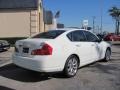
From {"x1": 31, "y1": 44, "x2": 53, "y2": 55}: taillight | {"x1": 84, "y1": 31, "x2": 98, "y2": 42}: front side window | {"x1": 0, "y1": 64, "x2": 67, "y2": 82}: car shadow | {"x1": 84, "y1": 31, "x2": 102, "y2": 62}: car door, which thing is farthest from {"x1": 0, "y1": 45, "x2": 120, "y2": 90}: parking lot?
{"x1": 84, "y1": 31, "x2": 98, "y2": 42}: front side window

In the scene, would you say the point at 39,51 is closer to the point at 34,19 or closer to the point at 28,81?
the point at 28,81

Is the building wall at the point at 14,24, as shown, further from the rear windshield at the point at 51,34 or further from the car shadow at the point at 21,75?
the rear windshield at the point at 51,34

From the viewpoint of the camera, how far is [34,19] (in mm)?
23906

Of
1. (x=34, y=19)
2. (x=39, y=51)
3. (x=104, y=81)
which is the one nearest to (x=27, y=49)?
(x=39, y=51)

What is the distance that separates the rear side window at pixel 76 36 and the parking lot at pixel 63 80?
1.14 m

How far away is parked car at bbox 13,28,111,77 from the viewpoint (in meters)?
7.75

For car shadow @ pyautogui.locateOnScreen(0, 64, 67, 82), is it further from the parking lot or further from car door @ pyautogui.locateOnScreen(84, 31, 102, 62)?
car door @ pyautogui.locateOnScreen(84, 31, 102, 62)

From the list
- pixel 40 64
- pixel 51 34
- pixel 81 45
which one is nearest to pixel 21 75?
pixel 40 64

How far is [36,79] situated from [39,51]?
1.01 metres

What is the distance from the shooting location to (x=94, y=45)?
9953mm

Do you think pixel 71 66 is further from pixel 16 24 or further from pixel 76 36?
pixel 16 24

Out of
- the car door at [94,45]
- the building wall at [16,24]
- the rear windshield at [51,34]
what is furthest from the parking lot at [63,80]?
the building wall at [16,24]

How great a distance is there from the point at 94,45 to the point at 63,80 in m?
2.42

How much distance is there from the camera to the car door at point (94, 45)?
386 inches
